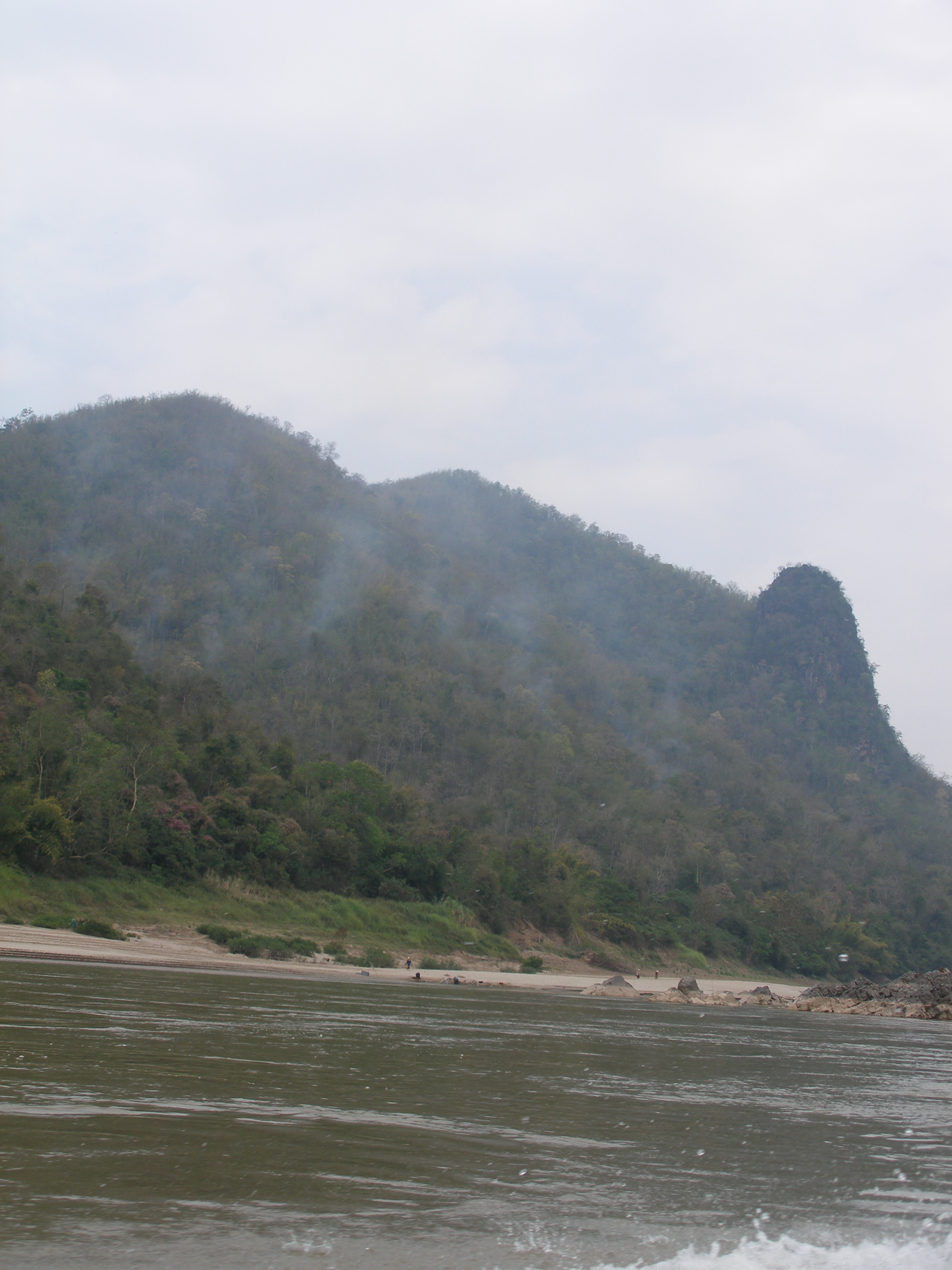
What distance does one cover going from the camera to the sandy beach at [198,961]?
2294cm

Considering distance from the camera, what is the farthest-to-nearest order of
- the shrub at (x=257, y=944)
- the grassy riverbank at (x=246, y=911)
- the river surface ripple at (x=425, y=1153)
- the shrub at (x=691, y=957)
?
1. the shrub at (x=691, y=957)
2. the shrub at (x=257, y=944)
3. the grassy riverbank at (x=246, y=911)
4. the river surface ripple at (x=425, y=1153)

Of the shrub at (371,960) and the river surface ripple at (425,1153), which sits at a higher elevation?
the river surface ripple at (425,1153)

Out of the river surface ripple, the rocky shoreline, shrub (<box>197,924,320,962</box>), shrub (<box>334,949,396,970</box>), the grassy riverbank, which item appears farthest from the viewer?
the rocky shoreline

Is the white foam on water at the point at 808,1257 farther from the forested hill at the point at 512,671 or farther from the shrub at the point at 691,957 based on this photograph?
the shrub at the point at 691,957

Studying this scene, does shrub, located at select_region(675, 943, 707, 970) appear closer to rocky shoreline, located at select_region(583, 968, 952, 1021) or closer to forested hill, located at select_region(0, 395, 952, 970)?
forested hill, located at select_region(0, 395, 952, 970)

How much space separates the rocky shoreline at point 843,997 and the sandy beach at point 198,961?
1.48 meters

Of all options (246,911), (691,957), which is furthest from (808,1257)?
(691,957)

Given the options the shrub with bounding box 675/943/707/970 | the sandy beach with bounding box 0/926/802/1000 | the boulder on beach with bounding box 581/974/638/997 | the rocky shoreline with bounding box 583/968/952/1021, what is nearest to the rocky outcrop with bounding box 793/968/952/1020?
the rocky shoreline with bounding box 583/968/952/1021

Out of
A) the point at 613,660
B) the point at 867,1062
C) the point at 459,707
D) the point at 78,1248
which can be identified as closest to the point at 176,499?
the point at 459,707

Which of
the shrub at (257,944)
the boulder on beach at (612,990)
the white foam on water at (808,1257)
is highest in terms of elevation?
the white foam on water at (808,1257)

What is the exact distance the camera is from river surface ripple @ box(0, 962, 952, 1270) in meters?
4.41

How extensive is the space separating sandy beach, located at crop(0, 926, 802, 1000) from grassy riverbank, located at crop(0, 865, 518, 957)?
1.47 meters

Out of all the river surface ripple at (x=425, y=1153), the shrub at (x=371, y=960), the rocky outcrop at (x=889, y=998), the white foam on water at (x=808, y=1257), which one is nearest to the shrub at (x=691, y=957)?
the rocky outcrop at (x=889, y=998)

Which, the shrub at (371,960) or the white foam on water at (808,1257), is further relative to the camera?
the shrub at (371,960)
